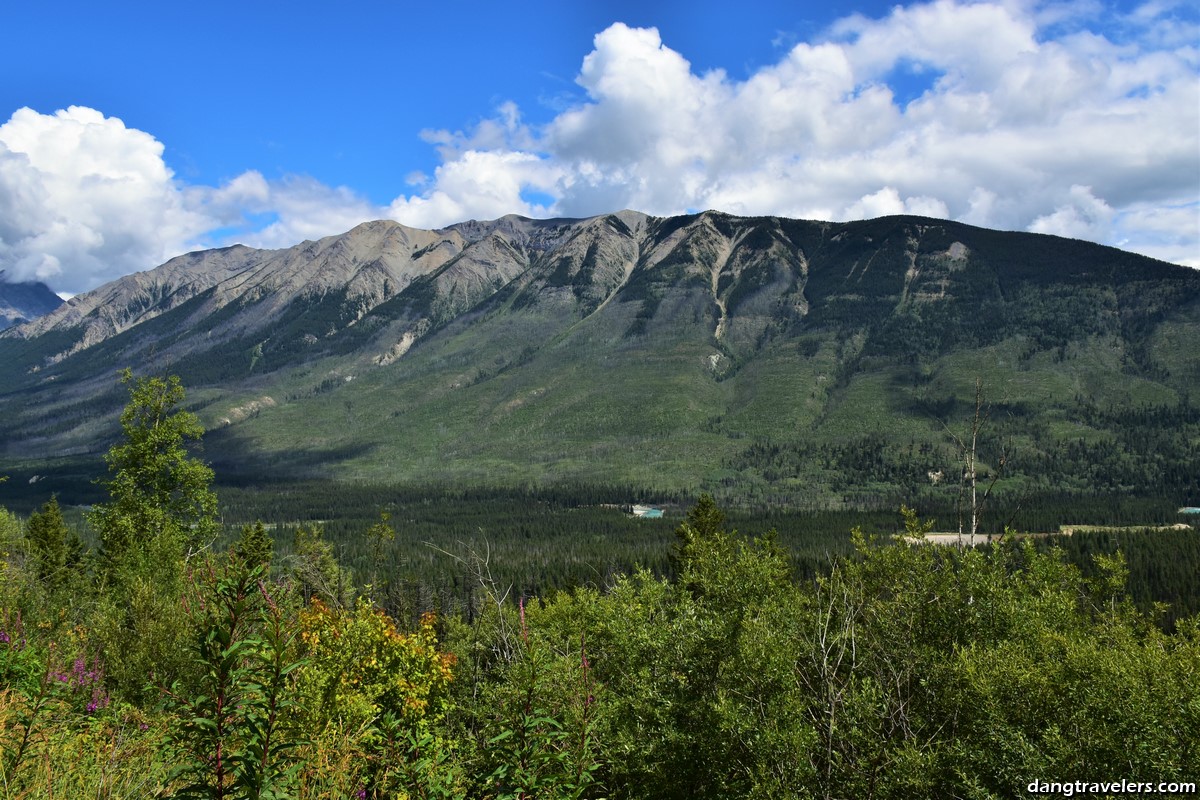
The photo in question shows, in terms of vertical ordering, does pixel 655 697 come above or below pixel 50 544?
above

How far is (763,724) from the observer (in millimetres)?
13344

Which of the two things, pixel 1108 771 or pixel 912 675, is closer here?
pixel 1108 771

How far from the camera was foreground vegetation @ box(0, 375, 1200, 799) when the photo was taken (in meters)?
7.36

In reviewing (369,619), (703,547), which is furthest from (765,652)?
(703,547)

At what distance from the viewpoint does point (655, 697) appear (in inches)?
620

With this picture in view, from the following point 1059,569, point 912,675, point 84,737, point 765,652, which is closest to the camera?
point 84,737

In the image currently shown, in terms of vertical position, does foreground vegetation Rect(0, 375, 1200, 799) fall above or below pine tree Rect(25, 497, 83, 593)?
above

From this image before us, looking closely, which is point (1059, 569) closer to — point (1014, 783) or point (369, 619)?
point (1014, 783)

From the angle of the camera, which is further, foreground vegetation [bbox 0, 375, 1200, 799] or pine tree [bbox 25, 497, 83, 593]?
pine tree [bbox 25, 497, 83, 593]

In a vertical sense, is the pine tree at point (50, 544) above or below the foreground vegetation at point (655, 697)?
below

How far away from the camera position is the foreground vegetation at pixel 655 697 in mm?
7355

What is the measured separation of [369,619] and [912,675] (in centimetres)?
1215

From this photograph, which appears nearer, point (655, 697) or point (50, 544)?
point (655, 697)

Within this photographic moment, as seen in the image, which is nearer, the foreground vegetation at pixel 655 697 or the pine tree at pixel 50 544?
the foreground vegetation at pixel 655 697
